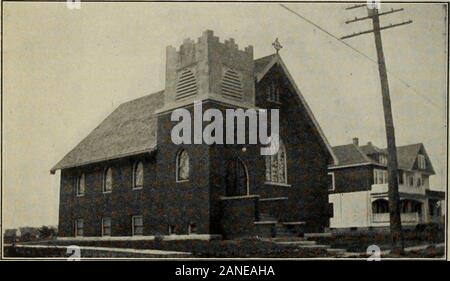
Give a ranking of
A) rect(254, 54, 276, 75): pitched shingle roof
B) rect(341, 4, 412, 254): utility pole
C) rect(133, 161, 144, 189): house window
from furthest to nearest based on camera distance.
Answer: rect(133, 161, 144, 189): house window
rect(254, 54, 276, 75): pitched shingle roof
rect(341, 4, 412, 254): utility pole

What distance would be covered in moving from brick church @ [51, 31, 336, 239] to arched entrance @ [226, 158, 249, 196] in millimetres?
20

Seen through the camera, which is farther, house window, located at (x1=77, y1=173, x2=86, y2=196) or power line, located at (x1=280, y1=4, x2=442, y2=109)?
house window, located at (x1=77, y1=173, x2=86, y2=196)

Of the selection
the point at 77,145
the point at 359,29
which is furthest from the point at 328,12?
the point at 77,145

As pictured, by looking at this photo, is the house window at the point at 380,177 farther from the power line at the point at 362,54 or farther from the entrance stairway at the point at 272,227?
the entrance stairway at the point at 272,227

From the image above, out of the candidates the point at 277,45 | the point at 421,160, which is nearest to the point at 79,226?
the point at 277,45

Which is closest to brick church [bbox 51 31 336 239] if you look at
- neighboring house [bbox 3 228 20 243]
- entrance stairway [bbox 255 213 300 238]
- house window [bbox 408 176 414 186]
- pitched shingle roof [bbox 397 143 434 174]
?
entrance stairway [bbox 255 213 300 238]

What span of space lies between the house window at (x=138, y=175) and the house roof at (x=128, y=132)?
29 centimetres

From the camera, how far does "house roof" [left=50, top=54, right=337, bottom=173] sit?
16922mm

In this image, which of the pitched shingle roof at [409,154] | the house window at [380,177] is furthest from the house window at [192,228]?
Answer: the pitched shingle roof at [409,154]

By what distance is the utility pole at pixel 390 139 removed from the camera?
54.3 ft

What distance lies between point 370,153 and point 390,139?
49cm

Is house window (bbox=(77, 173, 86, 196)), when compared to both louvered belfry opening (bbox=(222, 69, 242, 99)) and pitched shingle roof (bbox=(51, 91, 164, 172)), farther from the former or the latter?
louvered belfry opening (bbox=(222, 69, 242, 99))

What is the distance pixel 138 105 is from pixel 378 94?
16.1 ft
